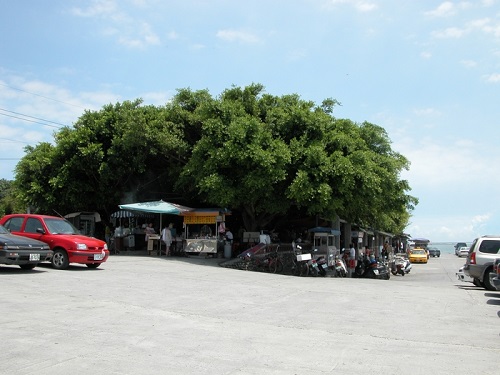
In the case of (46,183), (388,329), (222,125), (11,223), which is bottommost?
(388,329)

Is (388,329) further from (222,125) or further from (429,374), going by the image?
(222,125)

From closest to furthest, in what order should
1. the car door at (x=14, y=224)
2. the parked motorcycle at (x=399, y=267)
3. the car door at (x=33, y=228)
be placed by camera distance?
the car door at (x=33, y=228)
the car door at (x=14, y=224)
the parked motorcycle at (x=399, y=267)

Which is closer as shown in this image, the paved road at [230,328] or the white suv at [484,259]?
the paved road at [230,328]

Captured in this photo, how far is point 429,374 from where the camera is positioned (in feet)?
20.5

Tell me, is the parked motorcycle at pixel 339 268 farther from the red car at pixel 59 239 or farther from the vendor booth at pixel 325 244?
the red car at pixel 59 239

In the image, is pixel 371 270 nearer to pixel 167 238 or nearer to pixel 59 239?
pixel 167 238

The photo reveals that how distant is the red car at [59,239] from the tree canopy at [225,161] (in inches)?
297

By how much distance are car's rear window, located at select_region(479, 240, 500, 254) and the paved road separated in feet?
9.30

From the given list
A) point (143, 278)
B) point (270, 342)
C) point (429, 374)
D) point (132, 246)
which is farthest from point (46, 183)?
point (429, 374)

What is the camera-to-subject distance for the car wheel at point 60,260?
16031mm

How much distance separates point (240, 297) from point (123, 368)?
6.67m

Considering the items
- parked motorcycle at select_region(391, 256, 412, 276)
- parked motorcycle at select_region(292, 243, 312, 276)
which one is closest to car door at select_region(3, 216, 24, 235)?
parked motorcycle at select_region(292, 243, 312, 276)

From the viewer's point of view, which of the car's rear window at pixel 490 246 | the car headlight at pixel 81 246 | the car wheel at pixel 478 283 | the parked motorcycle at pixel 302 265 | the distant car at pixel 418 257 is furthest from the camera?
the distant car at pixel 418 257

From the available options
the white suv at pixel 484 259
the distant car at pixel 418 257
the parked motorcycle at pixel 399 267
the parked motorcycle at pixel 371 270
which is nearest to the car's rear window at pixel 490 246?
the white suv at pixel 484 259
